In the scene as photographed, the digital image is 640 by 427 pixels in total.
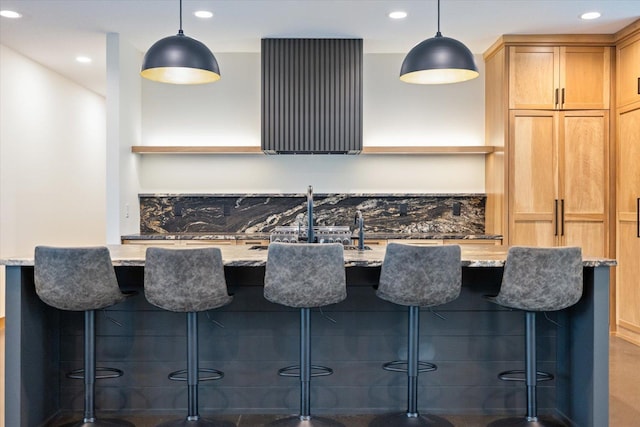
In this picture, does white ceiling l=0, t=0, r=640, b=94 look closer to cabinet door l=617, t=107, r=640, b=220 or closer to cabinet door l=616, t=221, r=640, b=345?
cabinet door l=617, t=107, r=640, b=220

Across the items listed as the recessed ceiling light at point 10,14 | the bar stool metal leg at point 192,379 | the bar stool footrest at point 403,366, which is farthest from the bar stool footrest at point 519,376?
the recessed ceiling light at point 10,14

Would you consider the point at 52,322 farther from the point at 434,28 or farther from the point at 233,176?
the point at 434,28

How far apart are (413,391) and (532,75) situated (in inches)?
135

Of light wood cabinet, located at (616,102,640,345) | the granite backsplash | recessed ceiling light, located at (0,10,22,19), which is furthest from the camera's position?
the granite backsplash

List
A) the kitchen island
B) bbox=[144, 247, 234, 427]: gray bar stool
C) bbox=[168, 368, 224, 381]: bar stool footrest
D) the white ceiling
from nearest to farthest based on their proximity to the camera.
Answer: bbox=[144, 247, 234, 427]: gray bar stool, bbox=[168, 368, 224, 381]: bar stool footrest, the kitchen island, the white ceiling

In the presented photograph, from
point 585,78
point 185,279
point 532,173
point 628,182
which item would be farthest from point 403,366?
point 585,78

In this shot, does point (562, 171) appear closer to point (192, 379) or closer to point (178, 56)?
point (178, 56)

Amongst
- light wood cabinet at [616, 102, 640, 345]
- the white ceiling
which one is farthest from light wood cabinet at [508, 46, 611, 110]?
light wood cabinet at [616, 102, 640, 345]

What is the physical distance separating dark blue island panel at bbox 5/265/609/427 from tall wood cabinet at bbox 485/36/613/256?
2.17 m

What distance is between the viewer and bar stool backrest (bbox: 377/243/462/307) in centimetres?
262

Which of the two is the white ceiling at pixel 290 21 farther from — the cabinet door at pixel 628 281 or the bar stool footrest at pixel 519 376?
the bar stool footrest at pixel 519 376

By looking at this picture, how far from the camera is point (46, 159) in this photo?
6.11m

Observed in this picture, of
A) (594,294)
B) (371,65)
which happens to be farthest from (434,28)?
(594,294)

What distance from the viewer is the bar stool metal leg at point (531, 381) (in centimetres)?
279
